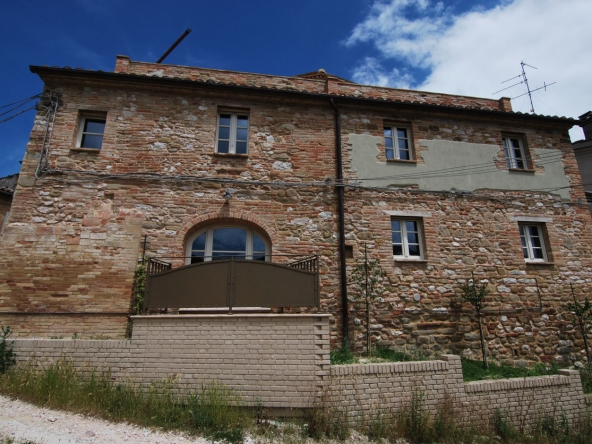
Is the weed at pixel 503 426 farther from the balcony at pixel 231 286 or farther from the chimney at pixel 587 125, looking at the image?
the chimney at pixel 587 125

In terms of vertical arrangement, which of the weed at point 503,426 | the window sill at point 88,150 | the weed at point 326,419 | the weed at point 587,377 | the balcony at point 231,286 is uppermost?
the window sill at point 88,150

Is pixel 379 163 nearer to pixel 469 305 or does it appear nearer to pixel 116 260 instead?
pixel 469 305

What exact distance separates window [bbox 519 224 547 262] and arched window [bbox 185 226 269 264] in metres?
7.08

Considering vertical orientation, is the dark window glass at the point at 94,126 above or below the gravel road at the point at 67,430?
above

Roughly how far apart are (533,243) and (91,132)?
1198 centimetres

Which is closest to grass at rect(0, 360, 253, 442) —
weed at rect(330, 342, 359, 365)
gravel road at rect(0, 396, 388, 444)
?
gravel road at rect(0, 396, 388, 444)

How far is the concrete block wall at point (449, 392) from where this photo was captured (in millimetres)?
5730

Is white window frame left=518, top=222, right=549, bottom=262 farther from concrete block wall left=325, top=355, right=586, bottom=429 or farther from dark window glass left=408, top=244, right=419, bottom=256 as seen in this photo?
concrete block wall left=325, top=355, right=586, bottom=429

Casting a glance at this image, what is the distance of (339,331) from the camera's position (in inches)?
322

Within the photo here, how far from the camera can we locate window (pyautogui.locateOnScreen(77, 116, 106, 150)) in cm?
880

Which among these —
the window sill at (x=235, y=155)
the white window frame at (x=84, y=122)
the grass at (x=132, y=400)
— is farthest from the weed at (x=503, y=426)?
the white window frame at (x=84, y=122)

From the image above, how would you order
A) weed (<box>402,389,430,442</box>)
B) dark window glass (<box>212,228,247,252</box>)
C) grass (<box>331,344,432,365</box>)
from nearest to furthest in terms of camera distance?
weed (<box>402,389,430,442</box>) → grass (<box>331,344,432,365</box>) → dark window glass (<box>212,228,247,252</box>)

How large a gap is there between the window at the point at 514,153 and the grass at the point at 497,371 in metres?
5.44

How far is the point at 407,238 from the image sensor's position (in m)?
9.26
